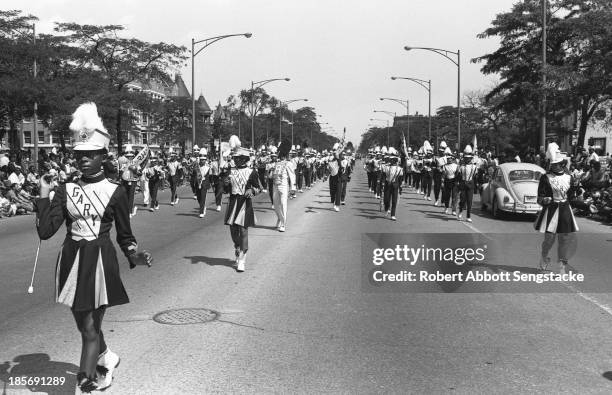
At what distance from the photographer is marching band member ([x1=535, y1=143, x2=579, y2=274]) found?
8.83 metres

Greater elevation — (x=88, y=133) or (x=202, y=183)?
(x=88, y=133)

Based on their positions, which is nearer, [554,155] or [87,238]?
[87,238]

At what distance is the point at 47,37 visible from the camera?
137 feet

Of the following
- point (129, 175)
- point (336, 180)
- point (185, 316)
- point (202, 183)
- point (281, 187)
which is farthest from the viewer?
point (336, 180)

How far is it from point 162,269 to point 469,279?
4205mm

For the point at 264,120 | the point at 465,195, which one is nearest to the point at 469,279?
the point at 465,195

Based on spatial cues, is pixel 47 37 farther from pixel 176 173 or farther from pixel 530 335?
→ pixel 530 335

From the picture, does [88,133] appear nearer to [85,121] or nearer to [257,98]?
[85,121]

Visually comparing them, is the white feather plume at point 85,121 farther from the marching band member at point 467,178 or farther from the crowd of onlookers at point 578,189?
the crowd of onlookers at point 578,189

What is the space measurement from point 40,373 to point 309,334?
227 centimetres

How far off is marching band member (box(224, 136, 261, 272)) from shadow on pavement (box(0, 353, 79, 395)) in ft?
13.5

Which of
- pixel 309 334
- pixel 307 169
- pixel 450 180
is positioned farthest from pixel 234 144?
pixel 307 169

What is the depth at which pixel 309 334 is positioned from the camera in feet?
19.3

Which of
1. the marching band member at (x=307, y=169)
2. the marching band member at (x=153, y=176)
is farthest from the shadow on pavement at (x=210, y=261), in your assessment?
the marching band member at (x=307, y=169)
